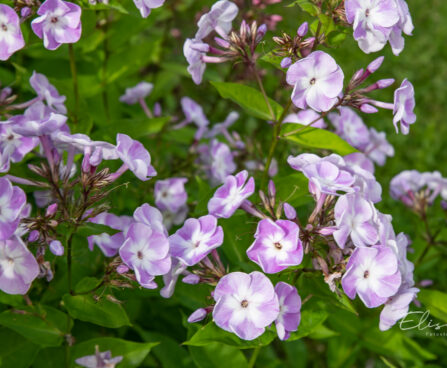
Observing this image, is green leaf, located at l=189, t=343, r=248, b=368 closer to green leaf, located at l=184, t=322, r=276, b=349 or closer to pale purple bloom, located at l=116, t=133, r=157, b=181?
green leaf, located at l=184, t=322, r=276, b=349

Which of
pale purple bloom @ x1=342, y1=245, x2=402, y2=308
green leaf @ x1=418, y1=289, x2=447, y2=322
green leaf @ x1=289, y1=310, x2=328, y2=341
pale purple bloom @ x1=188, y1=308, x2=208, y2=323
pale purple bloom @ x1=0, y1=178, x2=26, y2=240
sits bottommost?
→ green leaf @ x1=418, y1=289, x2=447, y2=322

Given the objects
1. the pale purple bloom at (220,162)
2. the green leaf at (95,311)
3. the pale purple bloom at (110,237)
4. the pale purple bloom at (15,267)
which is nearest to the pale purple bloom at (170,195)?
the pale purple bloom at (220,162)

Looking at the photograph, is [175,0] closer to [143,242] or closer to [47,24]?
[47,24]

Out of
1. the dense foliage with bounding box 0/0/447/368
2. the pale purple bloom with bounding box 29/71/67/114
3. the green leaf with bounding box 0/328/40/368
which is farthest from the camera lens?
the pale purple bloom with bounding box 29/71/67/114

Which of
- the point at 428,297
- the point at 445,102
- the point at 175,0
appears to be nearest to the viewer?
the point at 428,297

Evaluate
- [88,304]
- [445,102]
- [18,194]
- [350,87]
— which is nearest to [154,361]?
[88,304]

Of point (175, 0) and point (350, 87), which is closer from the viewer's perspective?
point (350, 87)

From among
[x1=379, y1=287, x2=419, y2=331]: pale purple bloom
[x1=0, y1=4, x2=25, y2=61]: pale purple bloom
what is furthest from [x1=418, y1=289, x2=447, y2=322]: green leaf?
[x1=0, y1=4, x2=25, y2=61]: pale purple bloom
